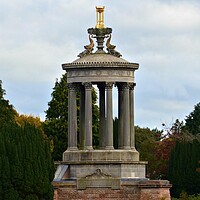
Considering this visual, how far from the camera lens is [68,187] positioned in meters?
60.7

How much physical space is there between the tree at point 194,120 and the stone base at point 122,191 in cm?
6360

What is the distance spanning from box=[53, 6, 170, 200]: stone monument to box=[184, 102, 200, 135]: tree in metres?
61.4

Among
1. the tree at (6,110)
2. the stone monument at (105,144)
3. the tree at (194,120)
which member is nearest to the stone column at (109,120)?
the stone monument at (105,144)

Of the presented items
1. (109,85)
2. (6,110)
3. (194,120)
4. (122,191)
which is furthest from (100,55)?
(194,120)

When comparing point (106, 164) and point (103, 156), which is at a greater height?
point (103, 156)

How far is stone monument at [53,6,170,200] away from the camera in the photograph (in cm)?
6056

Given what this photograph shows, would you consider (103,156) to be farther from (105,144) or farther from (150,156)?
(150,156)

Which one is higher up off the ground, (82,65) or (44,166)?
(82,65)

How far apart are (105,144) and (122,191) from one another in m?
3.03

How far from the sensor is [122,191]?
2381 inches

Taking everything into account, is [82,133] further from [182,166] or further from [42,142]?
[182,166]

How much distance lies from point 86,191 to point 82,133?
4082mm

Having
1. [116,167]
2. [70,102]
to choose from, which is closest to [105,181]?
[116,167]

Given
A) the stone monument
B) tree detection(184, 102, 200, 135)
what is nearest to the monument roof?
the stone monument
